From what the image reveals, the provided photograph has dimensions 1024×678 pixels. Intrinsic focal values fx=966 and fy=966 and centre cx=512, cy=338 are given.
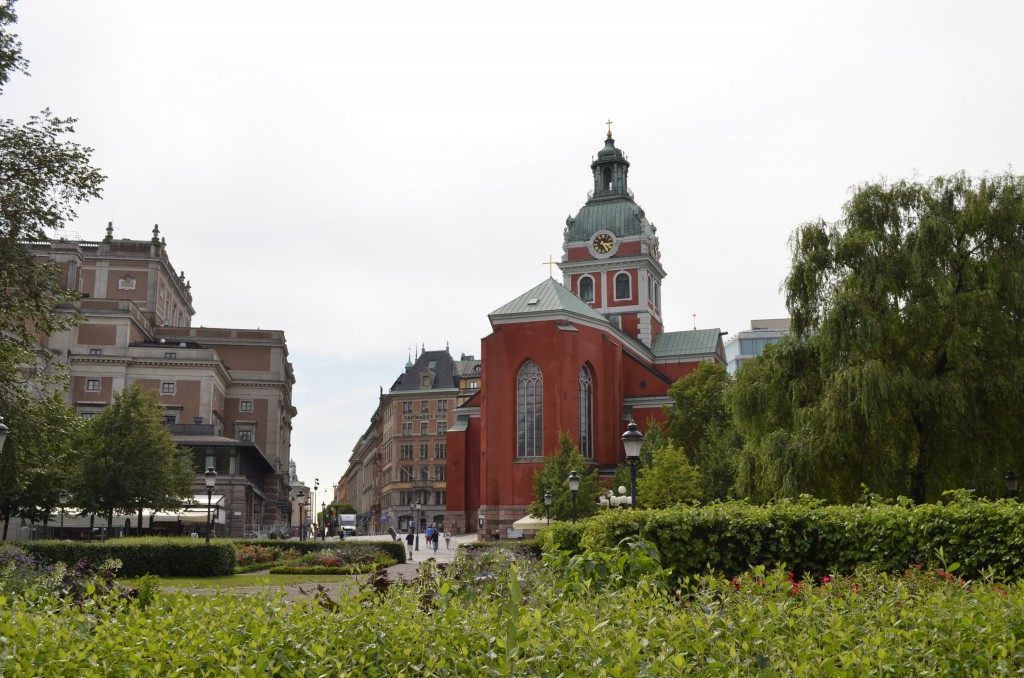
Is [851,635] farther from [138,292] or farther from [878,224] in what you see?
[138,292]

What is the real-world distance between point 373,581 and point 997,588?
5269mm

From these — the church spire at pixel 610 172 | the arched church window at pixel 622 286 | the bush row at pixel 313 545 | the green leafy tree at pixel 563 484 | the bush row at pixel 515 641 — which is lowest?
the bush row at pixel 313 545

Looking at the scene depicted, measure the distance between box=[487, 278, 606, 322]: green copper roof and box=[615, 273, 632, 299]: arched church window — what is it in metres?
11.5

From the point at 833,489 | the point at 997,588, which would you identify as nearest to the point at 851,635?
the point at 997,588

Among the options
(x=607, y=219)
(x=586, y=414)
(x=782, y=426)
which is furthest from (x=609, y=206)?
(x=782, y=426)

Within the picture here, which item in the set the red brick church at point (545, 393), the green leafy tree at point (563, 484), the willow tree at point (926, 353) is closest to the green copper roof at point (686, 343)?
the red brick church at point (545, 393)

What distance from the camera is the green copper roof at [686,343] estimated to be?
7221 cm

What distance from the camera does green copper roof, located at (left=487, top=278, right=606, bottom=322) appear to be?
57312 mm

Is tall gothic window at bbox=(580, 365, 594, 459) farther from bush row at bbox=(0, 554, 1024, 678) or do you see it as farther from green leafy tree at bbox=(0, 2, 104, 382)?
bush row at bbox=(0, 554, 1024, 678)

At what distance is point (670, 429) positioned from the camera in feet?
183

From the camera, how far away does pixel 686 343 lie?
241 ft

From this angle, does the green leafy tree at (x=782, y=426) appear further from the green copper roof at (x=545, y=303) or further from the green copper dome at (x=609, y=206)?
the green copper dome at (x=609, y=206)

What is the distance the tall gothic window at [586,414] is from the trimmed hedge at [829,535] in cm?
4099

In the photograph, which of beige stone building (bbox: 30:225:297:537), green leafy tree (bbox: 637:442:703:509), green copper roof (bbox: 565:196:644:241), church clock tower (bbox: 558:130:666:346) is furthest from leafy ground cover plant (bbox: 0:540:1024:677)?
green copper roof (bbox: 565:196:644:241)
